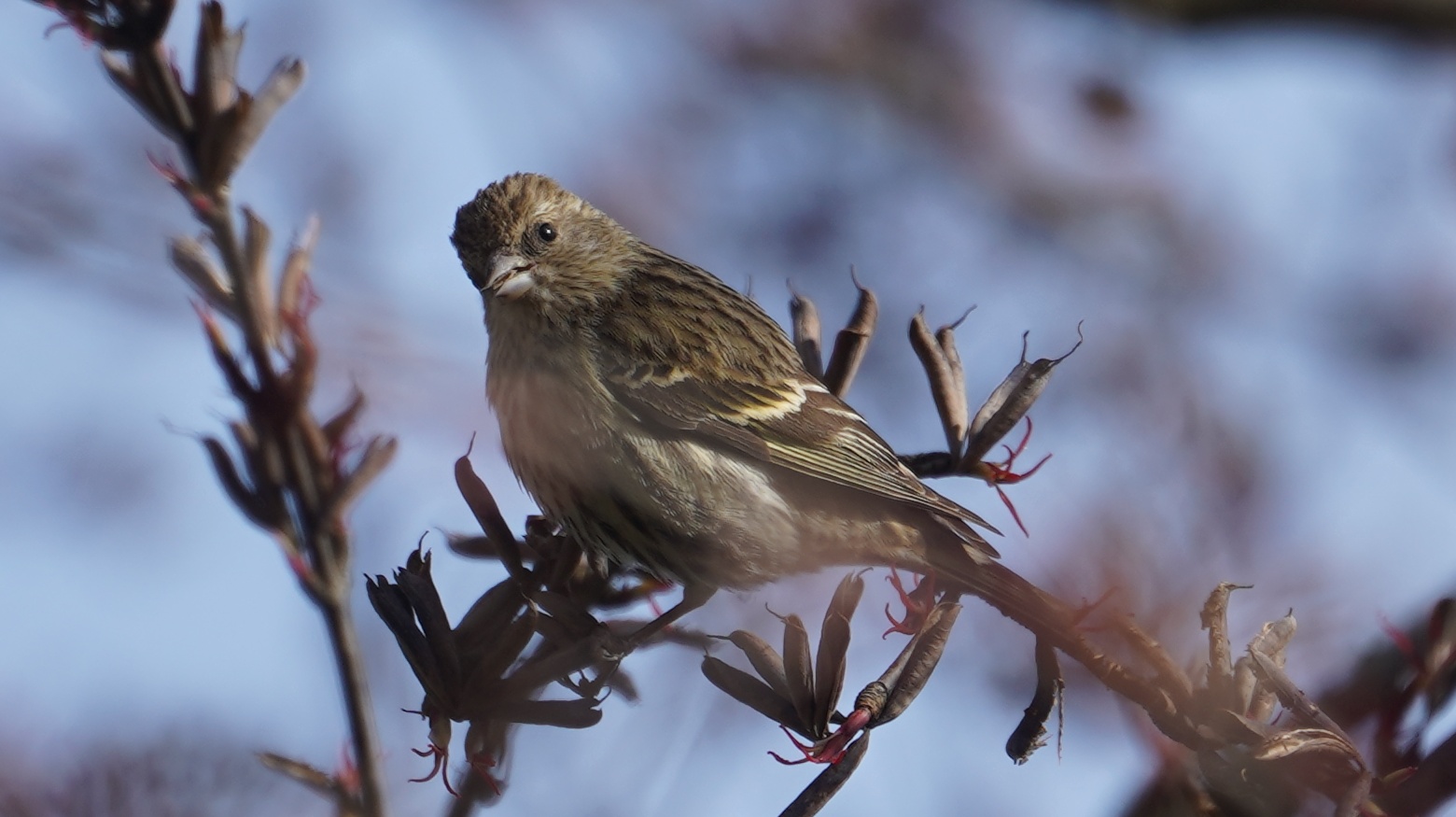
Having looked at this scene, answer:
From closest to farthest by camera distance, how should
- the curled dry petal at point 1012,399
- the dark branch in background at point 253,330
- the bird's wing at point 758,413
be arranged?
the dark branch in background at point 253,330, the curled dry petal at point 1012,399, the bird's wing at point 758,413

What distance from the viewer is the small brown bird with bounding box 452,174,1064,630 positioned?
13.5 feet

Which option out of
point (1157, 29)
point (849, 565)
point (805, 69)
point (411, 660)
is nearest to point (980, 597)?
point (849, 565)

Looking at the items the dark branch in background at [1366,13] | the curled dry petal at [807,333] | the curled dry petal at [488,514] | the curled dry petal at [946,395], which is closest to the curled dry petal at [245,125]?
the curled dry petal at [488,514]

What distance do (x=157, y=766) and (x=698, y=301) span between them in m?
2.45

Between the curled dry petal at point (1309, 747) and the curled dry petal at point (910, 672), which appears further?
the curled dry petal at point (910, 672)

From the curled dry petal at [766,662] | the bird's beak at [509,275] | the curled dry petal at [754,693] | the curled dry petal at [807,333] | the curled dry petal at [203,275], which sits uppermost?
the curled dry petal at [807,333]

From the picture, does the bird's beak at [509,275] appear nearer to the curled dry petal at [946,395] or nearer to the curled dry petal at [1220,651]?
the curled dry petal at [946,395]

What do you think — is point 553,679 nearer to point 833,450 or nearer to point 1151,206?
point 833,450

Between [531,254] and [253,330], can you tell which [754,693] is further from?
[531,254]

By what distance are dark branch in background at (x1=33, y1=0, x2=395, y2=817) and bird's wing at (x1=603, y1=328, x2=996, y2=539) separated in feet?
7.66

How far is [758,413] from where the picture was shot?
179 inches

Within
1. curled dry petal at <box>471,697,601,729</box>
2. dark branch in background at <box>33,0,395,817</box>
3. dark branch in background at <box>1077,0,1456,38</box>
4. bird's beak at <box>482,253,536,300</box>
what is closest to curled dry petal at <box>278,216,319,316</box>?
dark branch in background at <box>33,0,395,817</box>

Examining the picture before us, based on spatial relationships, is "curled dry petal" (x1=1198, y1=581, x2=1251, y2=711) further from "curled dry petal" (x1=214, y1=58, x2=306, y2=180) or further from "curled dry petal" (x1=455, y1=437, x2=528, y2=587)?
"curled dry petal" (x1=214, y1=58, x2=306, y2=180)

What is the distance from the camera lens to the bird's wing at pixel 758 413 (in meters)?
4.40
